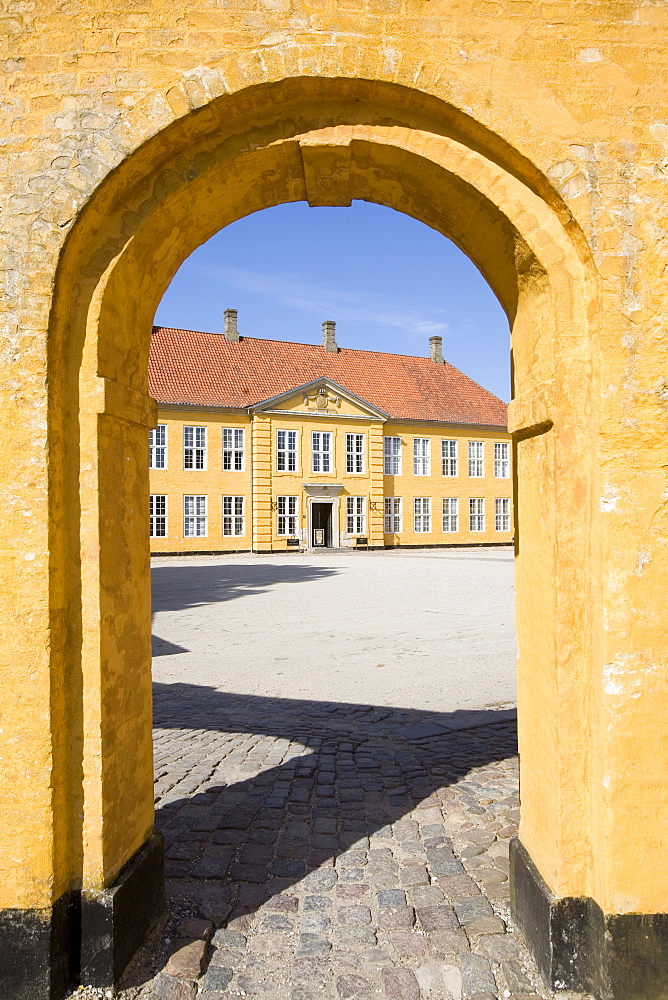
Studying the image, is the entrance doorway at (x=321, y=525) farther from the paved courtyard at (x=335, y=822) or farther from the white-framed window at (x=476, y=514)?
the paved courtyard at (x=335, y=822)

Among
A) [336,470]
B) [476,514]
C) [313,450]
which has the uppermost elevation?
[313,450]

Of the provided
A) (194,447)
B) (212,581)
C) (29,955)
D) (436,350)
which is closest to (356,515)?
(194,447)

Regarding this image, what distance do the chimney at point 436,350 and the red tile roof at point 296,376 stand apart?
0.40m

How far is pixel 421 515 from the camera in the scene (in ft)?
127

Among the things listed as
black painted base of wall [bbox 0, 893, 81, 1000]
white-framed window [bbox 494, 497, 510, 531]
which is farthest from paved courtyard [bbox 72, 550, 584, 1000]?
white-framed window [bbox 494, 497, 510, 531]

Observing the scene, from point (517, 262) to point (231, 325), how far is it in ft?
116

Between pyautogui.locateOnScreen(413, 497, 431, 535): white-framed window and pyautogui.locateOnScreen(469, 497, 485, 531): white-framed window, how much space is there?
299cm

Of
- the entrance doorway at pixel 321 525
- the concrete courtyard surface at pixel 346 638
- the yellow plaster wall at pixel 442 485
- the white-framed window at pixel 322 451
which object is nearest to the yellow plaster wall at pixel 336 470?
the white-framed window at pixel 322 451

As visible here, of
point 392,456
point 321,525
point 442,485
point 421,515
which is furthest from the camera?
point 442,485

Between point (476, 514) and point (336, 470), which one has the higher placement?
point (336, 470)

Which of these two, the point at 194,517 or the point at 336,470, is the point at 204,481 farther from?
the point at 336,470

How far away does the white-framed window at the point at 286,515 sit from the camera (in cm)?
3431

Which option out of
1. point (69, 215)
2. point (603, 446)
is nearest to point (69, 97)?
point (69, 215)

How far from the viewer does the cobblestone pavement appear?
2760 millimetres
